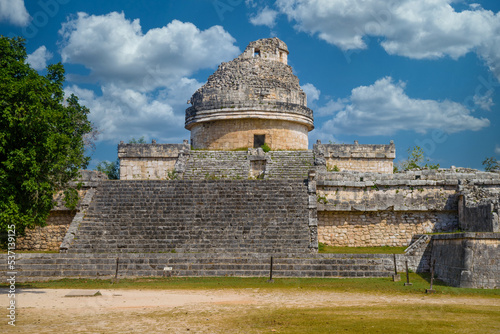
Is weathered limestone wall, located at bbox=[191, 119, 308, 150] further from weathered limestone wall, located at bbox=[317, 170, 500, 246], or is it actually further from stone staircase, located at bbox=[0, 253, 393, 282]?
stone staircase, located at bbox=[0, 253, 393, 282]

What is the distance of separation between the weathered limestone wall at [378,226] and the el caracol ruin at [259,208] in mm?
35

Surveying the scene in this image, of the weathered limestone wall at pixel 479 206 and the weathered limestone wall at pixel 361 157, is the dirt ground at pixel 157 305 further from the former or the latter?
the weathered limestone wall at pixel 361 157

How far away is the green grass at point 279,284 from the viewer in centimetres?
1191

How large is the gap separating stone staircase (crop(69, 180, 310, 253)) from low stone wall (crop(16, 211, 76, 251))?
151 centimetres

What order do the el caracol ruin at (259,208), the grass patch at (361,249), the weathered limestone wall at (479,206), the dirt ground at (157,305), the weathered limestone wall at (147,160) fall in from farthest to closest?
1. the weathered limestone wall at (147,160)
2. the grass patch at (361,249)
3. the weathered limestone wall at (479,206)
4. the el caracol ruin at (259,208)
5. the dirt ground at (157,305)

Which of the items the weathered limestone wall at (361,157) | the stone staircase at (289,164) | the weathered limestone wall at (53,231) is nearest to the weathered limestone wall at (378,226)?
the stone staircase at (289,164)

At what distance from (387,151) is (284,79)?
6201 millimetres

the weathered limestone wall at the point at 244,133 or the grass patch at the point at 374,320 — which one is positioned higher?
the weathered limestone wall at the point at 244,133

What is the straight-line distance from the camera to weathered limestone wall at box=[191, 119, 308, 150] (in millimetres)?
24859

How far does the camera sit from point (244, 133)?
24.9 m

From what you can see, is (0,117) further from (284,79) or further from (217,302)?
(284,79)

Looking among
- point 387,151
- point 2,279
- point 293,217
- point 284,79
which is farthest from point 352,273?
point 284,79

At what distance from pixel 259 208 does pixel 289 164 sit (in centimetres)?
503

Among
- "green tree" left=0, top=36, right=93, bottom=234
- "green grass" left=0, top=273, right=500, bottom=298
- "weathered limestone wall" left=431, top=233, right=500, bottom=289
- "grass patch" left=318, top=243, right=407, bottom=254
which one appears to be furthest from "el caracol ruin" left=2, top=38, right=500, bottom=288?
"green tree" left=0, top=36, right=93, bottom=234
